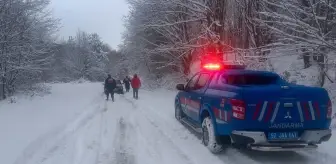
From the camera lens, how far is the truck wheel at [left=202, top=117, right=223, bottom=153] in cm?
684

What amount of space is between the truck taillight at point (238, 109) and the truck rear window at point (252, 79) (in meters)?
1.70

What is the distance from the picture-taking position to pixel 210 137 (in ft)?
23.0

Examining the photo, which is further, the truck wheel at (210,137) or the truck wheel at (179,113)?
the truck wheel at (179,113)

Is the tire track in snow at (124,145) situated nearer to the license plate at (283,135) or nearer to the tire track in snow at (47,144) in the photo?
the tire track in snow at (47,144)

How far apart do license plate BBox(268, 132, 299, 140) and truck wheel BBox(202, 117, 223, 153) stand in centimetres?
118

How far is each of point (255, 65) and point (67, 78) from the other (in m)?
69.4

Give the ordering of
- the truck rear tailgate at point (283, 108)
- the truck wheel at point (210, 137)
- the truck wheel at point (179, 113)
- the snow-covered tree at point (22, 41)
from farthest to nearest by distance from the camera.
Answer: the snow-covered tree at point (22, 41)
the truck wheel at point (179, 113)
the truck wheel at point (210, 137)
the truck rear tailgate at point (283, 108)

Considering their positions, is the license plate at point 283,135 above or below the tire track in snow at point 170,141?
above

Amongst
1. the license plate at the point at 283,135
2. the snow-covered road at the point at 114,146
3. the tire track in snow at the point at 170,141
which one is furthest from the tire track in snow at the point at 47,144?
the license plate at the point at 283,135

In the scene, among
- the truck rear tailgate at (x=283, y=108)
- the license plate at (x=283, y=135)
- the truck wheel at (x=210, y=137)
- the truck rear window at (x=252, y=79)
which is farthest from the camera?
the truck rear window at (x=252, y=79)

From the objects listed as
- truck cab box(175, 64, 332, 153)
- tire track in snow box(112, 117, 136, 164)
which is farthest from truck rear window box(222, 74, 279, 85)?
tire track in snow box(112, 117, 136, 164)

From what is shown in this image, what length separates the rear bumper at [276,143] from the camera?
5.91 metres

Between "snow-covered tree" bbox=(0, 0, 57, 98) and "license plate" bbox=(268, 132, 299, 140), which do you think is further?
"snow-covered tree" bbox=(0, 0, 57, 98)

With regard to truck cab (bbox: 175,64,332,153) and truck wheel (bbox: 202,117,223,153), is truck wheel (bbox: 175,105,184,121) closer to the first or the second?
truck wheel (bbox: 202,117,223,153)
